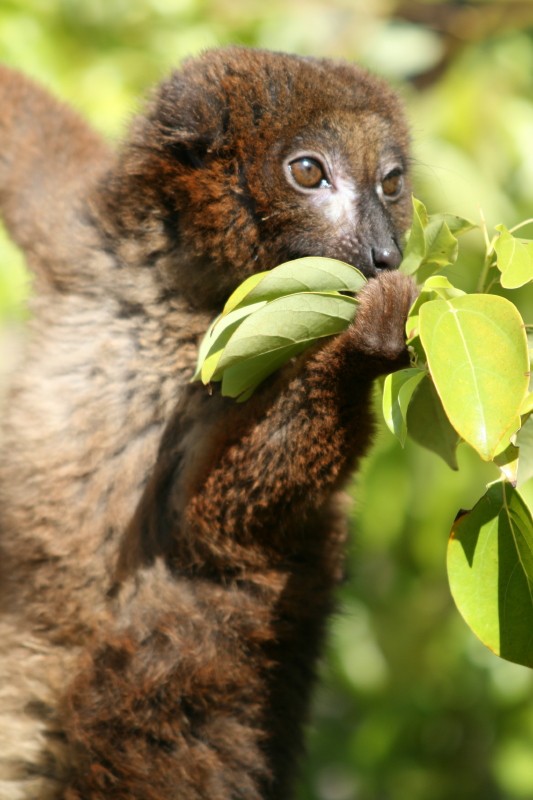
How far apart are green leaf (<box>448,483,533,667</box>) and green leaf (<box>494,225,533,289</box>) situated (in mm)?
442

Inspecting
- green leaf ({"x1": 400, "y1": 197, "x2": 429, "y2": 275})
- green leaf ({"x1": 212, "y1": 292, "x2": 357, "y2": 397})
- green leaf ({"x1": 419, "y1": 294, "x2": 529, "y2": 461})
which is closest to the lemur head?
green leaf ({"x1": 400, "y1": 197, "x2": 429, "y2": 275})

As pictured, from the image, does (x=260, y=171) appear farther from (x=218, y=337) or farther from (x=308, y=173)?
(x=218, y=337)

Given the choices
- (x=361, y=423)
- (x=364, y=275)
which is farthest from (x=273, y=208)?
(x=361, y=423)

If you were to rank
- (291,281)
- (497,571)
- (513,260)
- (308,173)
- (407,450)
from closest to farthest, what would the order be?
(497,571), (513,260), (291,281), (308,173), (407,450)

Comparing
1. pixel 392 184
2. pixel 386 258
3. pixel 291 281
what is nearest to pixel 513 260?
pixel 291 281

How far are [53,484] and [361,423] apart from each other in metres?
1.01

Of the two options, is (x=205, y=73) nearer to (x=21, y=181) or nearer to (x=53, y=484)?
(x=21, y=181)

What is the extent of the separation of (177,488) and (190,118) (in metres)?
1.11

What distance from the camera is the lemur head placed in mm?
3209

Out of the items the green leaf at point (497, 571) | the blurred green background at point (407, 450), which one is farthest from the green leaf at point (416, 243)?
the blurred green background at point (407, 450)

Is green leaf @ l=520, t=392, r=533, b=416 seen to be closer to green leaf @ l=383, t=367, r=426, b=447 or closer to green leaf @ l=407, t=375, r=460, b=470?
green leaf @ l=383, t=367, r=426, b=447

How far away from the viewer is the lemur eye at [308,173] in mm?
3225

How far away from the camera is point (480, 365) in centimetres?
219

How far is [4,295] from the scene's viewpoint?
4387mm
